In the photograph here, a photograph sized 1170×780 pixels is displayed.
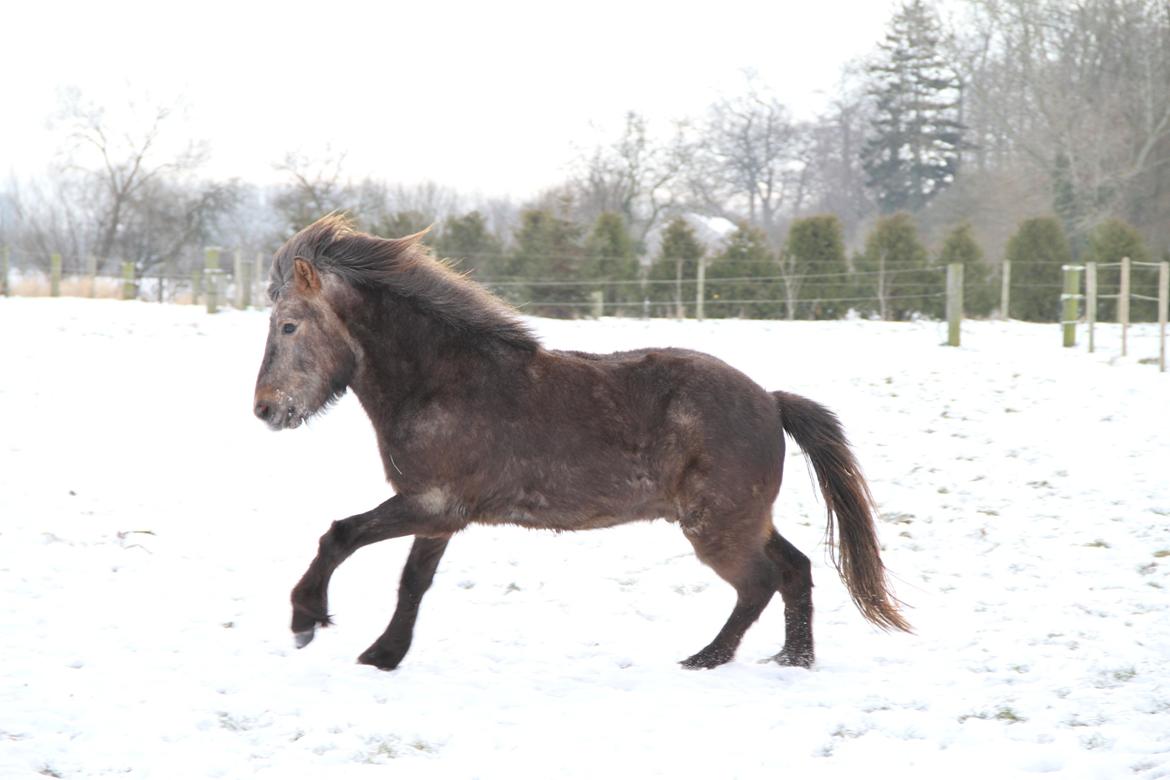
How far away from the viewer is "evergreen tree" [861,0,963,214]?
1602 inches

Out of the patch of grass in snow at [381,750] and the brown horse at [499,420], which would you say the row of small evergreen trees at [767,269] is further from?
the patch of grass in snow at [381,750]

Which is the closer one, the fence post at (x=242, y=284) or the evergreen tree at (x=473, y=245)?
the fence post at (x=242, y=284)

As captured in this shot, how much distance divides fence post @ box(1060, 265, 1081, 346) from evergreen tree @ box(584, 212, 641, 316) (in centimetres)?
920

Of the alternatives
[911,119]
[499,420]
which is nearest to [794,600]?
[499,420]

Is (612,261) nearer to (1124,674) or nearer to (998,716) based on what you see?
(1124,674)

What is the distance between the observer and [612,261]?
78.9 ft

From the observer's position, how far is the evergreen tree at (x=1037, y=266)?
79.9 ft

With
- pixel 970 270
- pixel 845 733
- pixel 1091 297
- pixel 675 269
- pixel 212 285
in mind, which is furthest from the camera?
pixel 970 270

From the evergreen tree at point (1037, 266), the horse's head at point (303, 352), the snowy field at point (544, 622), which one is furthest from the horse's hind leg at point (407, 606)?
the evergreen tree at point (1037, 266)

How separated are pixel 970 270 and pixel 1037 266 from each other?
1.85 m

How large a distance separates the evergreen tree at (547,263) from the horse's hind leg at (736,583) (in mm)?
18353

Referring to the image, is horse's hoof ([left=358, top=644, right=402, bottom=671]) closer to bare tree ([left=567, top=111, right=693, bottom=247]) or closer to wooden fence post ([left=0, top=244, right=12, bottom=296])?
wooden fence post ([left=0, top=244, right=12, bottom=296])

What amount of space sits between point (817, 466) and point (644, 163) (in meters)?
31.9

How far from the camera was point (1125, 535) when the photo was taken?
6934mm
